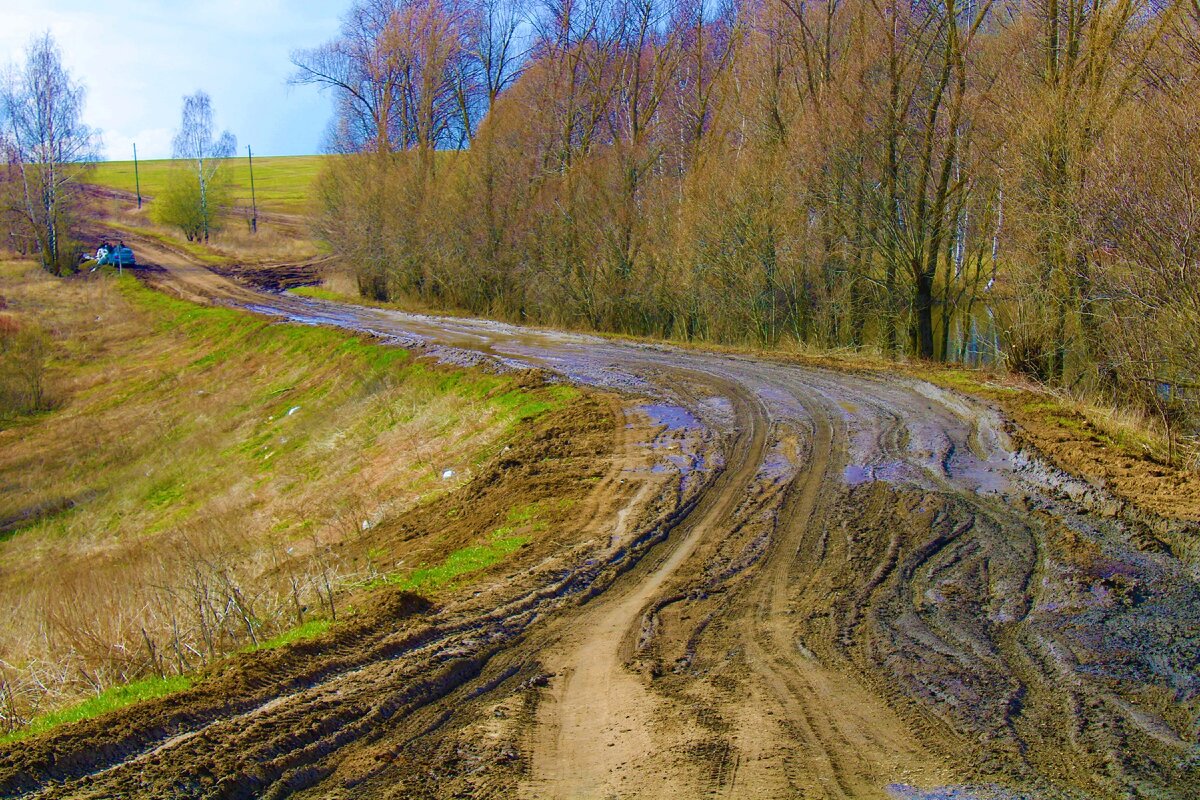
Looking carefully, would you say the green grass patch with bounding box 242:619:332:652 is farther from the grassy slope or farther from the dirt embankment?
the dirt embankment

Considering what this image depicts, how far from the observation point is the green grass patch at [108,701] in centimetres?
548

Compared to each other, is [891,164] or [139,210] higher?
[139,210]

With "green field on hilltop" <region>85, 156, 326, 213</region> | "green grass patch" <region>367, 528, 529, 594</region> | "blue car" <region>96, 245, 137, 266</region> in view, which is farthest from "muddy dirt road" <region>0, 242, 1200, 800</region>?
"green field on hilltop" <region>85, 156, 326, 213</region>

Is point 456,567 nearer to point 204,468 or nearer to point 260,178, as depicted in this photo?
point 204,468

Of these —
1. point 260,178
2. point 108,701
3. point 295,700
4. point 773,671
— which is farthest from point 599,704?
point 260,178

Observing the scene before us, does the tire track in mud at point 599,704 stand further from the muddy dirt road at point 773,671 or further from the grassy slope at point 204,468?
the grassy slope at point 204,468

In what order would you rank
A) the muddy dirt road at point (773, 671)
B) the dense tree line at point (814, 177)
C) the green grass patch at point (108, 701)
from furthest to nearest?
the dense tree line at point (814, 177) → the green grass patch at point (108, 701) → the muddy dirt road at point (773, 671)

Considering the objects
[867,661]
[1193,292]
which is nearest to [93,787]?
[867,661]

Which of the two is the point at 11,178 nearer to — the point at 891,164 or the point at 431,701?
the point at 891,164

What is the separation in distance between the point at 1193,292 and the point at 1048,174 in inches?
197

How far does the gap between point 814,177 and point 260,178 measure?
10669cm

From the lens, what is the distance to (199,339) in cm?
3503

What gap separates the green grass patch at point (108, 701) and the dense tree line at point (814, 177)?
1117cm

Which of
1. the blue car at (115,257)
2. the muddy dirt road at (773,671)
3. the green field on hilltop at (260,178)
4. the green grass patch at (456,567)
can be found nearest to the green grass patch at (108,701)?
the muddy dirt road at (773,671)
